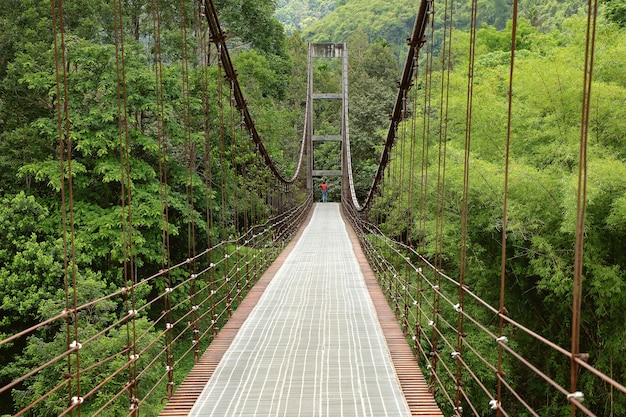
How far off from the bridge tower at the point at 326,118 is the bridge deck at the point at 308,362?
13.8 m

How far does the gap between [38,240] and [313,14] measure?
4774 cm

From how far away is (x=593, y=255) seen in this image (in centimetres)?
543

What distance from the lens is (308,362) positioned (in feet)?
9.91

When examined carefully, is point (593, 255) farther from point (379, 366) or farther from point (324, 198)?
point (324, 198)

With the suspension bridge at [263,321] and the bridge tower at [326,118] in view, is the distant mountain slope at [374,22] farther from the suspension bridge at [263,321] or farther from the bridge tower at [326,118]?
the suspension bridge at [263,321]

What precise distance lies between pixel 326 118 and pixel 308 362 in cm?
2452

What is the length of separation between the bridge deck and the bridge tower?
1384 cm

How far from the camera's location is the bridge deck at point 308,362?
2.41 meters

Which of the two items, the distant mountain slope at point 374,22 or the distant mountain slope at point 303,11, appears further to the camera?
the distant mountain slope at point 303,11

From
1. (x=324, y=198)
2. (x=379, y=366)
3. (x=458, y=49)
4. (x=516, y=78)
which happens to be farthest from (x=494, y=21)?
(x=379, y=366)

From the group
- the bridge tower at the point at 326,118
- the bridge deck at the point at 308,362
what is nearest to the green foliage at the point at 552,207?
the bridge deck at the point at 308,362

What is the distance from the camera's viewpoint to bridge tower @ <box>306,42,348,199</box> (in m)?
21.1

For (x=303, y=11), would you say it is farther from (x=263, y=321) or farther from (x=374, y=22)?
(x=263, y=321)

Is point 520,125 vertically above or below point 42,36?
below
